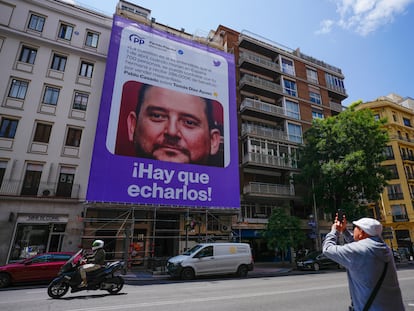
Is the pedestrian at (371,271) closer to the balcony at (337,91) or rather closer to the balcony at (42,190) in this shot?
the balcony at (42,190)

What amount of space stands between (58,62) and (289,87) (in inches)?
930

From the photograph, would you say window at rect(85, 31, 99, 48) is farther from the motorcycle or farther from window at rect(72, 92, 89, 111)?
the motorcycle

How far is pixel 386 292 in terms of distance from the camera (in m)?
2.15

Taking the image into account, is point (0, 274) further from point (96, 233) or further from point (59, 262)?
point (96, 233)

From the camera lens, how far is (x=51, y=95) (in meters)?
18.4

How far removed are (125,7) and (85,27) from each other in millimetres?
5622

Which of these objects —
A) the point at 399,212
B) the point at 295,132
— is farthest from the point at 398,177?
the point at 295,132

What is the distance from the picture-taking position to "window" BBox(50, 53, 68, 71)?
1923cm

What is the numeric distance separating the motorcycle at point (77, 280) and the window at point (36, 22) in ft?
65.5

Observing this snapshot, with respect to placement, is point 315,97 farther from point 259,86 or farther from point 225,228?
point 225,228

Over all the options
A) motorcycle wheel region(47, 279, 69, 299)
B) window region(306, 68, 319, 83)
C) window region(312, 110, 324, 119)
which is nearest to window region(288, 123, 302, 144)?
window region(312, 110, 324, 119)

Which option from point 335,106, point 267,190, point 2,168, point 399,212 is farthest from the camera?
point 399,212

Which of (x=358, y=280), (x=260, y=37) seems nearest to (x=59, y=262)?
(x=358, y=280)

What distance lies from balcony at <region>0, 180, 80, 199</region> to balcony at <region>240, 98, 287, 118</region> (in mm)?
16573
